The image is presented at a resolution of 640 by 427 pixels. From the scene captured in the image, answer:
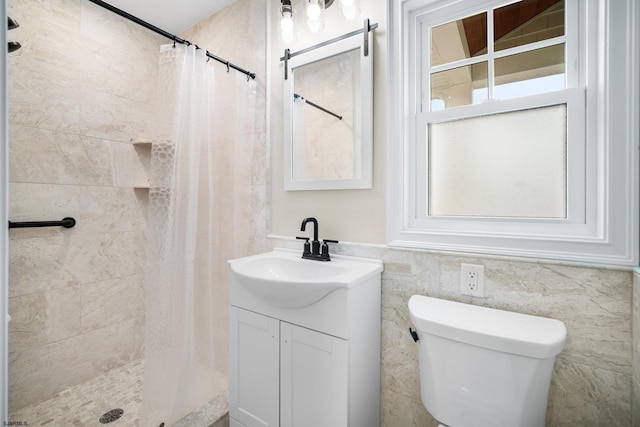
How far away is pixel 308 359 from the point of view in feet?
3.63

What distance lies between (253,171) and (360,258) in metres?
0.86

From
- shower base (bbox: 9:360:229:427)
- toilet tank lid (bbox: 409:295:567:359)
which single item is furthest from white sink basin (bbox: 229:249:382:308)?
shower base (bbox: 9:360:229:427)

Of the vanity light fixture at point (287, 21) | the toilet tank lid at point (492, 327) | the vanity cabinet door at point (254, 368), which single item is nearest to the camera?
the toilet tank lid at point (492, 327)

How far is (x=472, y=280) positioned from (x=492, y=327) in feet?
0.79

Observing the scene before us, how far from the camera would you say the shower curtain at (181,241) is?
1.33 meters

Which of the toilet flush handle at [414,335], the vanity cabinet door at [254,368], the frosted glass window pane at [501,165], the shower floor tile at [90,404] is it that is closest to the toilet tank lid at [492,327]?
the toilet flush handle at [414,335]

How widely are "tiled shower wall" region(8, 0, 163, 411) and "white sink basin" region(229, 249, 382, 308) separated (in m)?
1.19

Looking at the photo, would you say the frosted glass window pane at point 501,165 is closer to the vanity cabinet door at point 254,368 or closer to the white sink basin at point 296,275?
the white sink basin at point 296,275

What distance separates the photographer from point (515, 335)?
2.75 ft

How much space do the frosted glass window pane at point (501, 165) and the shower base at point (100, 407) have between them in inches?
58.7

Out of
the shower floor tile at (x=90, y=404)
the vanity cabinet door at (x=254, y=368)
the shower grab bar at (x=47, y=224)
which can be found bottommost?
the shower floor tile at (x=90, y=404)

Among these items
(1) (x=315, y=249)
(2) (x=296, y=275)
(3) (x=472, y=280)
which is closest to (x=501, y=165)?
(3) (x=472, y=280)

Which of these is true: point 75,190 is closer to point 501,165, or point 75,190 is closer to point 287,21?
point 287,21

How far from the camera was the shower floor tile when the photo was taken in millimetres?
1493
